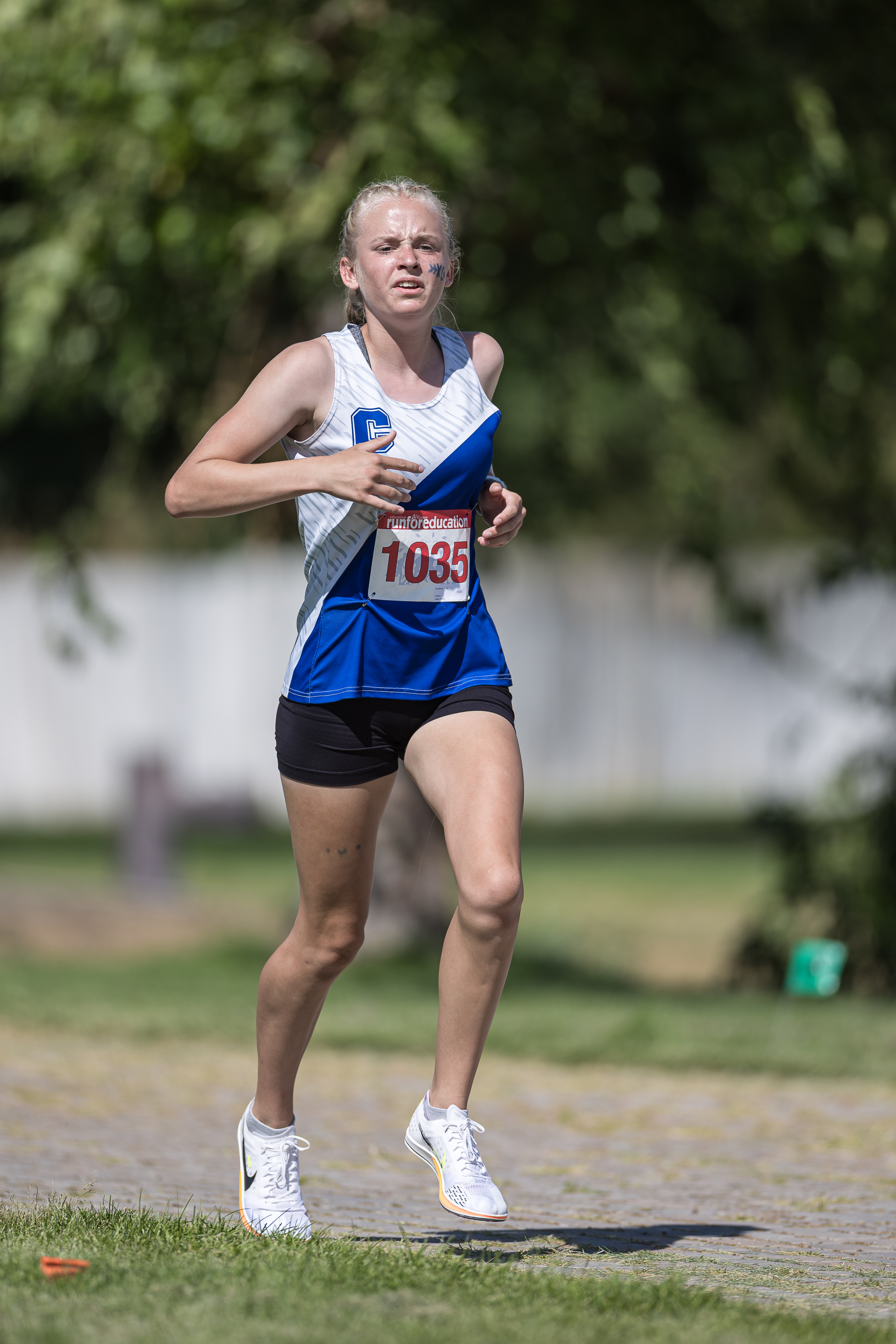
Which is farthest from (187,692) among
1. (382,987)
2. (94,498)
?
(382,987)

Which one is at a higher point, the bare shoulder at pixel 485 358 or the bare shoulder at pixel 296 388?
the bare shoulder at pixel 485 358

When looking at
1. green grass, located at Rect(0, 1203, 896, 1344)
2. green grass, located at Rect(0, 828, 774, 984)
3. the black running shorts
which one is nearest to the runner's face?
the black running shorts

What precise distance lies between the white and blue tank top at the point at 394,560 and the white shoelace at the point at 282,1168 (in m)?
1.07

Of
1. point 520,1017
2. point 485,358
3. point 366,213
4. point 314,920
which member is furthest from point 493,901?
point 520,1017

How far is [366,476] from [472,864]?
861 millimetres

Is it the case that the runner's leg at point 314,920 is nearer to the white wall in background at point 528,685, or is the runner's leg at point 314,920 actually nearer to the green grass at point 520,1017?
the green grass at point 520,1017

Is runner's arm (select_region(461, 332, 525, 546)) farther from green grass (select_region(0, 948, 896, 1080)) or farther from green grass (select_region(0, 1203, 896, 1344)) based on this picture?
green grass (select_region(0, 948, 896, 1080))

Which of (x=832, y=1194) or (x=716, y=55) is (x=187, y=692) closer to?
(x=716, y=55)

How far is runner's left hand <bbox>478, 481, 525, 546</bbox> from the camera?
4.37m

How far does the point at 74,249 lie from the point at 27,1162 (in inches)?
205

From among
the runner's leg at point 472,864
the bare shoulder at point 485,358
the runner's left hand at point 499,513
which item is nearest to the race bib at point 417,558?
the runner's left hand at point 499,513

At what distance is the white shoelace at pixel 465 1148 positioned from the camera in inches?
163

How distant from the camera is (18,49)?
905 cm

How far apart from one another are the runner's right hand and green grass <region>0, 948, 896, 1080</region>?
447 cm
